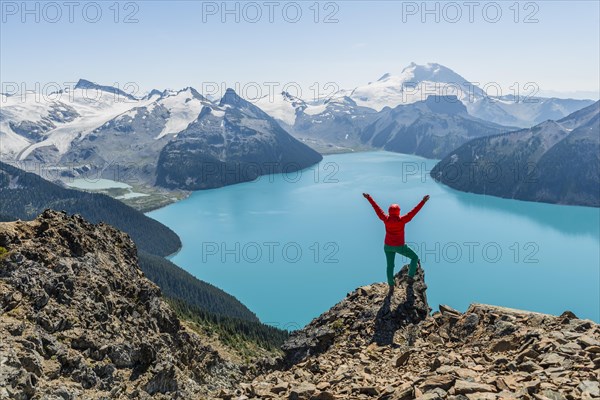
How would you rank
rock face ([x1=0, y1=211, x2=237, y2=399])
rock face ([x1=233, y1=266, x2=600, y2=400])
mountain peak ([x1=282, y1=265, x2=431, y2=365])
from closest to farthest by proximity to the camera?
rock face ([x1=233, y1=266, x2=600, y2=400]) → rock face ([x1=0, y1=211, x2=237, y2=399]) → mountain peak ([x1=282, y1=265, x2=431, y2=365])

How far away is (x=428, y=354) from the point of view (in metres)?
16.5

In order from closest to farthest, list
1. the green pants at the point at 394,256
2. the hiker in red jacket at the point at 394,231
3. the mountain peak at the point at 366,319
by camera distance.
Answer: the mountain peak at the point at 366,319
the hiker in red jacket at the point at 394,231
the green pants at the point at 394,256

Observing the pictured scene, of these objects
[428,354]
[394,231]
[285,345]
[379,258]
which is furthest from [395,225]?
[379,258]

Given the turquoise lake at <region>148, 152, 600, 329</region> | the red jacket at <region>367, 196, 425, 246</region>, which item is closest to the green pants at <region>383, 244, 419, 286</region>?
the red jacket at <region>367, 196, 425, 246</region>

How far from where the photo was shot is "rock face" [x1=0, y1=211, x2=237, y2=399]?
655 inches

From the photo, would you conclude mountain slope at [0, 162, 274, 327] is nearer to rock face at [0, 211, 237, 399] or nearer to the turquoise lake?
the turquoise lake

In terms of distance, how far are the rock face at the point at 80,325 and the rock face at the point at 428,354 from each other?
220 inches

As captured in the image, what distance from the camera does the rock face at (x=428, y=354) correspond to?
11.9 metres

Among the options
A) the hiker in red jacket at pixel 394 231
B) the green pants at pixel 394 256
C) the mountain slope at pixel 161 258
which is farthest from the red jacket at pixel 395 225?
the mountain slope at pixel 161 258

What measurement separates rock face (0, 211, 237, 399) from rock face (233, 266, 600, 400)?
18.4 ft

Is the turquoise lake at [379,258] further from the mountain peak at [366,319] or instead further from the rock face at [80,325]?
the mountain peak at [366,319]

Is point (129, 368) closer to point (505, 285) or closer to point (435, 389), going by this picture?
point (435, 389)

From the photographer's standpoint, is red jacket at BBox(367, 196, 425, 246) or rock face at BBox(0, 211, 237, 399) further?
red jacket at BBox(367, 196, 425, 246)

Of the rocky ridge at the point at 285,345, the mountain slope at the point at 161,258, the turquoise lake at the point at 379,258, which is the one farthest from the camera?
the turquoise lake at the point at 379,258
